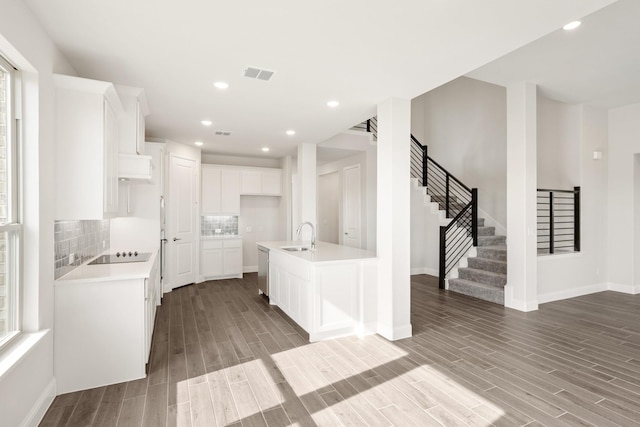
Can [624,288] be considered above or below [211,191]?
below

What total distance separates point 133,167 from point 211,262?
3.75 meters

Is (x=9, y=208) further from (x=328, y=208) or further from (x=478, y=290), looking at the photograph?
(x=328, y=208)

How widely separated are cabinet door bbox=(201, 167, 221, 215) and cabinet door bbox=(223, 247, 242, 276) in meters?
0.90

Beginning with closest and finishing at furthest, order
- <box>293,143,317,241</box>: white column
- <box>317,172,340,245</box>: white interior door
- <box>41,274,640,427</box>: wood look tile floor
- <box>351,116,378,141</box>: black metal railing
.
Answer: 1. <box>41,274,640,427</box>: wood look tile floor
2. <box>293,143,317,241</box>: white column
3. <box>351,116,378,141</box>: black metal railing
4. <box>317,172,340,245</box>: white interior door

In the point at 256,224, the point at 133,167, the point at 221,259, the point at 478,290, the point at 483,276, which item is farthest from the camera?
the point at 256,224

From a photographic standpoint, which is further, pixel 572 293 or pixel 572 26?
pixel 572 293

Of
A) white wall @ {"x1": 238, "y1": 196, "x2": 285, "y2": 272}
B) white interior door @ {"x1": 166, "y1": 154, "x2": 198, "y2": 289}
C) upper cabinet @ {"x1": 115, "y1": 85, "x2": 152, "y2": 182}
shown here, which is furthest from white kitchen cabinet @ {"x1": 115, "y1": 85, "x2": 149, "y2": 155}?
white wall @ {"x1": 238, "y1": 196, "x2": 285, "y2": 272}

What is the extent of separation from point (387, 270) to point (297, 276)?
1079 millimetres

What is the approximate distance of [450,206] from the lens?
7.11 m

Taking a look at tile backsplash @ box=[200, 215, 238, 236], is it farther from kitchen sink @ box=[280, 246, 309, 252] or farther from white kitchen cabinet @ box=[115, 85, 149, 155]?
white kitchen cabinet @ box=[115, 85, 149, 155]

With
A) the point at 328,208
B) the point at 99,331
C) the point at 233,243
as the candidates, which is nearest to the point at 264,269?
the point at 233,243

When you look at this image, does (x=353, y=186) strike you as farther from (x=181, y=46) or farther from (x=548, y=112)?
(x=181, y=46)

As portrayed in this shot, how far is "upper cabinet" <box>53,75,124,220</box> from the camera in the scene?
2570 millimetres

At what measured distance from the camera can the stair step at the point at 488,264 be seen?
5.28 meters
